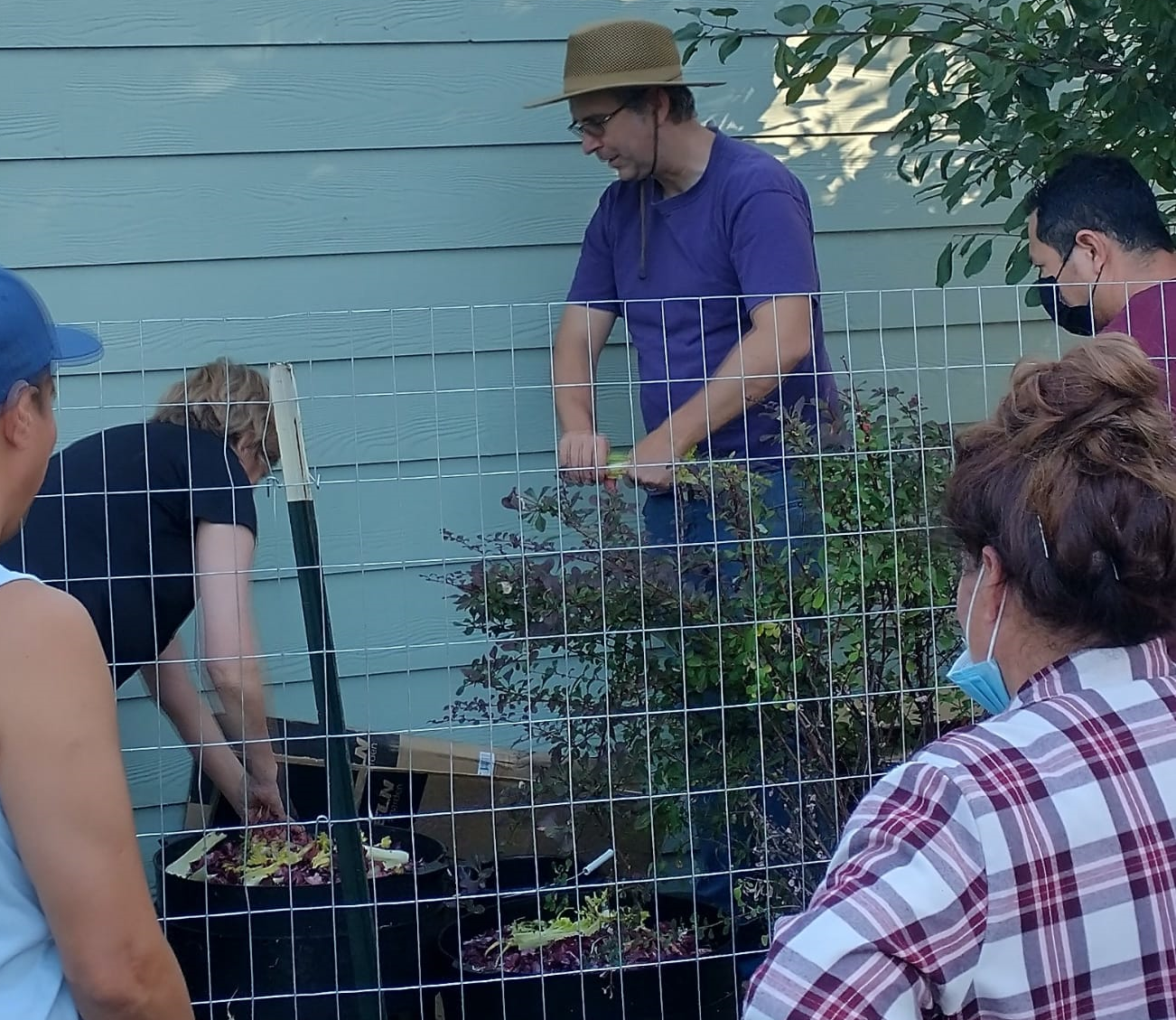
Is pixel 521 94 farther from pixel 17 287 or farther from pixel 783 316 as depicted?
pixel 17 287

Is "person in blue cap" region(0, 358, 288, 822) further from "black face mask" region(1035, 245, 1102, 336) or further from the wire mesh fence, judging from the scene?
"black face mask" region(1035, 245, 1102, 336)

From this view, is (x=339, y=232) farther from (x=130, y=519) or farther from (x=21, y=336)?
(x=21, y=336)

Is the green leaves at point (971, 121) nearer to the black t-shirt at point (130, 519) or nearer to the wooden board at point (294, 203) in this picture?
the wooden board at point (294, 203)

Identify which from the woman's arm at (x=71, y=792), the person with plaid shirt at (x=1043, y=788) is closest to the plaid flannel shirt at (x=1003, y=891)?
the person with plaid shirt at (x=1043, y=788)

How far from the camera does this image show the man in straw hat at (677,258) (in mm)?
3271

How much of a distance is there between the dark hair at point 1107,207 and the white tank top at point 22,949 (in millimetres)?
2368

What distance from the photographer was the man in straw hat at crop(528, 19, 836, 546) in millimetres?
3271

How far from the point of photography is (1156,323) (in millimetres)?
2852

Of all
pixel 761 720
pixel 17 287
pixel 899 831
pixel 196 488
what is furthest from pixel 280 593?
pixel 899 831

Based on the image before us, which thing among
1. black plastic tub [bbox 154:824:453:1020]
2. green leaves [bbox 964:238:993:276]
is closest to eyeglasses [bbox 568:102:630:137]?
green leaves [bbox 964:238:993:276]

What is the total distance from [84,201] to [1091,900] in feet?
11.1

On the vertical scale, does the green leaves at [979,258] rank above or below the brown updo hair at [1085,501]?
above

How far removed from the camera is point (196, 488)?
289cm

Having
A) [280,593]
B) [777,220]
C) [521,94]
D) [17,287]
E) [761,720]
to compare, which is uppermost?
[521,94]
